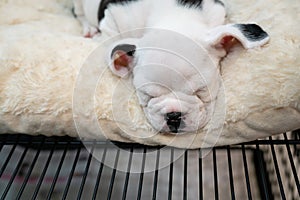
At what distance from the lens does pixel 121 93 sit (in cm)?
88

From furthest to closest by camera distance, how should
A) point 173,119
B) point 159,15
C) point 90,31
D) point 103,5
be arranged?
point 90,31 < point 103,5 < point 159,15 < point 173,119

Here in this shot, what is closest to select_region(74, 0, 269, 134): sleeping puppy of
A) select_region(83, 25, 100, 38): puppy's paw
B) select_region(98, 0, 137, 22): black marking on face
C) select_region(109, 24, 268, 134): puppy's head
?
select_region(109, 24, 268, 134): puppy's head

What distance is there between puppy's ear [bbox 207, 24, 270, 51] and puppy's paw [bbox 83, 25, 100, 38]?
601mm

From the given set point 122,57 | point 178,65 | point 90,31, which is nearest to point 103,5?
point 90,31

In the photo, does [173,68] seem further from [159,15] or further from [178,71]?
[159,15]

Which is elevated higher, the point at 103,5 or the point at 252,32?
the point at 252,32

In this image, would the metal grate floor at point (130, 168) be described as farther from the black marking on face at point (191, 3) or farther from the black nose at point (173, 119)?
the black marking on face at point (191, 3)

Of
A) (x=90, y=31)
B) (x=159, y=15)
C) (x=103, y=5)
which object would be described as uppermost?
→ (x=159, y=15)

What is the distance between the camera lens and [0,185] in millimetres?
1185

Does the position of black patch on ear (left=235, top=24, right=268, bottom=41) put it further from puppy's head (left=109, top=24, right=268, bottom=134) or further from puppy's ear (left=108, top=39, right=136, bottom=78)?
puppy's ear (left=108, top=39, right=136, bottom=78)

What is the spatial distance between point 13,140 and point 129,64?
34 cm

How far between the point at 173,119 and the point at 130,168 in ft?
0.57

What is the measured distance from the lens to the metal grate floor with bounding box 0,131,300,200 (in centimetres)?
91

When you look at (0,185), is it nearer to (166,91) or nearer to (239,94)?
(166,91)
